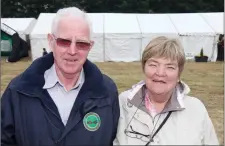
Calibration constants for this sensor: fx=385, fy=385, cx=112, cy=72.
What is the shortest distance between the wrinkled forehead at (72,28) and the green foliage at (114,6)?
87.7 feet

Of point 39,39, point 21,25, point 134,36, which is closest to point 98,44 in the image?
point 134,36

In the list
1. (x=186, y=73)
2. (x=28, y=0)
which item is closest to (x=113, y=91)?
(x=186, y=73)

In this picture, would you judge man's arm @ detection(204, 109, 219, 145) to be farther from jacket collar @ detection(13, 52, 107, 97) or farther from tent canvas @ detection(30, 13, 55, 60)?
tent canvas @ detection(30, 13, 55, 60)

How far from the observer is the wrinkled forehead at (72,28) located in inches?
79.3

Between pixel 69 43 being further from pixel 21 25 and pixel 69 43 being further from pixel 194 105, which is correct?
pixel 21 25

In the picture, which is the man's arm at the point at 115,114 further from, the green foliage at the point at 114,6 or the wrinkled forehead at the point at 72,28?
the green foliage at the point at 114,6

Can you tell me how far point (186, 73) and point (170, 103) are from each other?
10.9 metres

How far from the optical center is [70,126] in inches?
78.9

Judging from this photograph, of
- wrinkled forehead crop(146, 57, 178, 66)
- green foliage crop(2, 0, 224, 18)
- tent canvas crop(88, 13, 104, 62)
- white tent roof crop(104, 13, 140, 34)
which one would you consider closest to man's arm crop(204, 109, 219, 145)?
wrinkled forehead crop(146, 57, 178, 66)

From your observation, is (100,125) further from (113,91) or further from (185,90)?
(185,90)

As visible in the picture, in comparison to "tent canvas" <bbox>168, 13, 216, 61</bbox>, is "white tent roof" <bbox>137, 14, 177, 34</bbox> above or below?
above

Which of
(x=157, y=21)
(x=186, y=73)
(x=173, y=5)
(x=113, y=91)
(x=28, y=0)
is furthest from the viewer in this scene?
(x=173, y=5)

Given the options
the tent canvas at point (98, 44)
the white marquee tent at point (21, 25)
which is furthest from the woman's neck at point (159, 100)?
the white marquee tent at point (21, 25)

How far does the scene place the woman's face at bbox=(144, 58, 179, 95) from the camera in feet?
6.53
